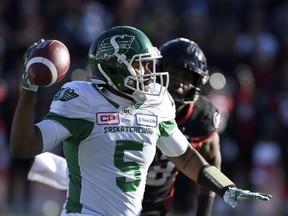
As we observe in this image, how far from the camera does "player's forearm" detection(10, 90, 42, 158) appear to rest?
3785 millimetres

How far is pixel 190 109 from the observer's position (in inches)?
208

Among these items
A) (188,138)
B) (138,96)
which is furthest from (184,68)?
(138,96)

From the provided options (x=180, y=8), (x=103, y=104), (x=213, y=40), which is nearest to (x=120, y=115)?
(x=103, y=104)

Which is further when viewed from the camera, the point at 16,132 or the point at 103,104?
the point at 103,104

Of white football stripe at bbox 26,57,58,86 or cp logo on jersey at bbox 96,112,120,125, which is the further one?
cp logo on jersey at bbox 96,112,120,125

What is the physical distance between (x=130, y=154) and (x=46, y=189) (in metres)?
6.72

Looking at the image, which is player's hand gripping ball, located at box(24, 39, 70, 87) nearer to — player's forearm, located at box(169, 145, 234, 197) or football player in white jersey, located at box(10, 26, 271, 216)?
football player in white jersey, located at box(10, 26, 271, 216)

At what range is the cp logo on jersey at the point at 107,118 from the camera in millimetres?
4020

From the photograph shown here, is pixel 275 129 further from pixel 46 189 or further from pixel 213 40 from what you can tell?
pixel 46 189

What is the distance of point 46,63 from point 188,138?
1.56m

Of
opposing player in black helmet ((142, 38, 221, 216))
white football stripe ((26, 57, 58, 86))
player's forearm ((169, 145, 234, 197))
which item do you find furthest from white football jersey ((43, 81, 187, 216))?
opposing player in black helmet ((142, 38, 221, 216))

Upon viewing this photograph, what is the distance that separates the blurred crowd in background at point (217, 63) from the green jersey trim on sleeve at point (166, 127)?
4536 millimetres

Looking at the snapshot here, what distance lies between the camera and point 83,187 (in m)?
4.05

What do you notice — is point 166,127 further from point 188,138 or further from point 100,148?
point 188,138
